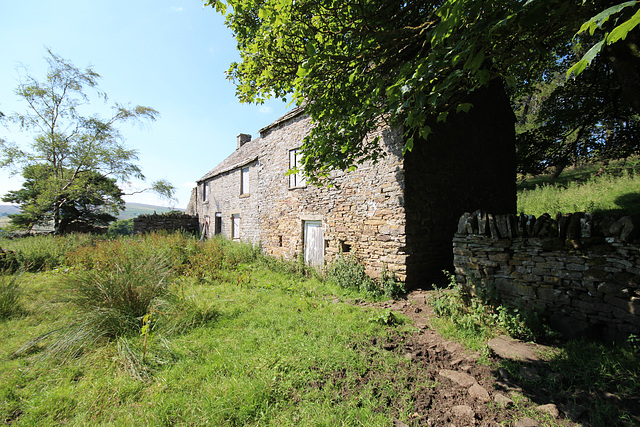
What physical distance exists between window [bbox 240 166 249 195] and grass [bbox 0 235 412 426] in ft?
34.4

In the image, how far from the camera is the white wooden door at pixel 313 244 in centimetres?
884

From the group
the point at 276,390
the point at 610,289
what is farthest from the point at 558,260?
the point at 276,390

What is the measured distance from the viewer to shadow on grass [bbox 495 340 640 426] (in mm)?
2414

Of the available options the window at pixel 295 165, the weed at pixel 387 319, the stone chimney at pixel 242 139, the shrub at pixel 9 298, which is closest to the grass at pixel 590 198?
the weed at pixel 387 319

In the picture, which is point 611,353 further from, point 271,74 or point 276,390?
point 271,74

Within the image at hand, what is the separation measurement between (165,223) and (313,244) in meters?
15.1

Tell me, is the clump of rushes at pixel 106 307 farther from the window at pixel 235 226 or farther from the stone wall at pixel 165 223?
the stone wall at pixel 165 223

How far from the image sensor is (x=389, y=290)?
20.6 ft

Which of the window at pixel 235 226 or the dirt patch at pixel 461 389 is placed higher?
the window at pixel 235 226

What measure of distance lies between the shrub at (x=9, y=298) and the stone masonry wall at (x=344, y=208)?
266 inches

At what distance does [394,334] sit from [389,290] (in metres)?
2.04

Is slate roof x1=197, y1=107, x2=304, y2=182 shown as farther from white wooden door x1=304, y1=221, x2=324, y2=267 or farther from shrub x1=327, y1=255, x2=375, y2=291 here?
shrub x1=327, y1=255, x2=375, y2=291

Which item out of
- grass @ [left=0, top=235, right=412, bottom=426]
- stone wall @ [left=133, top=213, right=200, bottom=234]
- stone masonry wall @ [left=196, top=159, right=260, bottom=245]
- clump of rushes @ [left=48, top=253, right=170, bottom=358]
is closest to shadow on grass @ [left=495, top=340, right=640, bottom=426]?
grass @ [left=0, top=235, right=412, bottom=426]

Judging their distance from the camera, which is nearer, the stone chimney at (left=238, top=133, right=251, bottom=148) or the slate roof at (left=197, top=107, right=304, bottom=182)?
the slate roof at (left=197, top=107, right=304, bottom=182)
